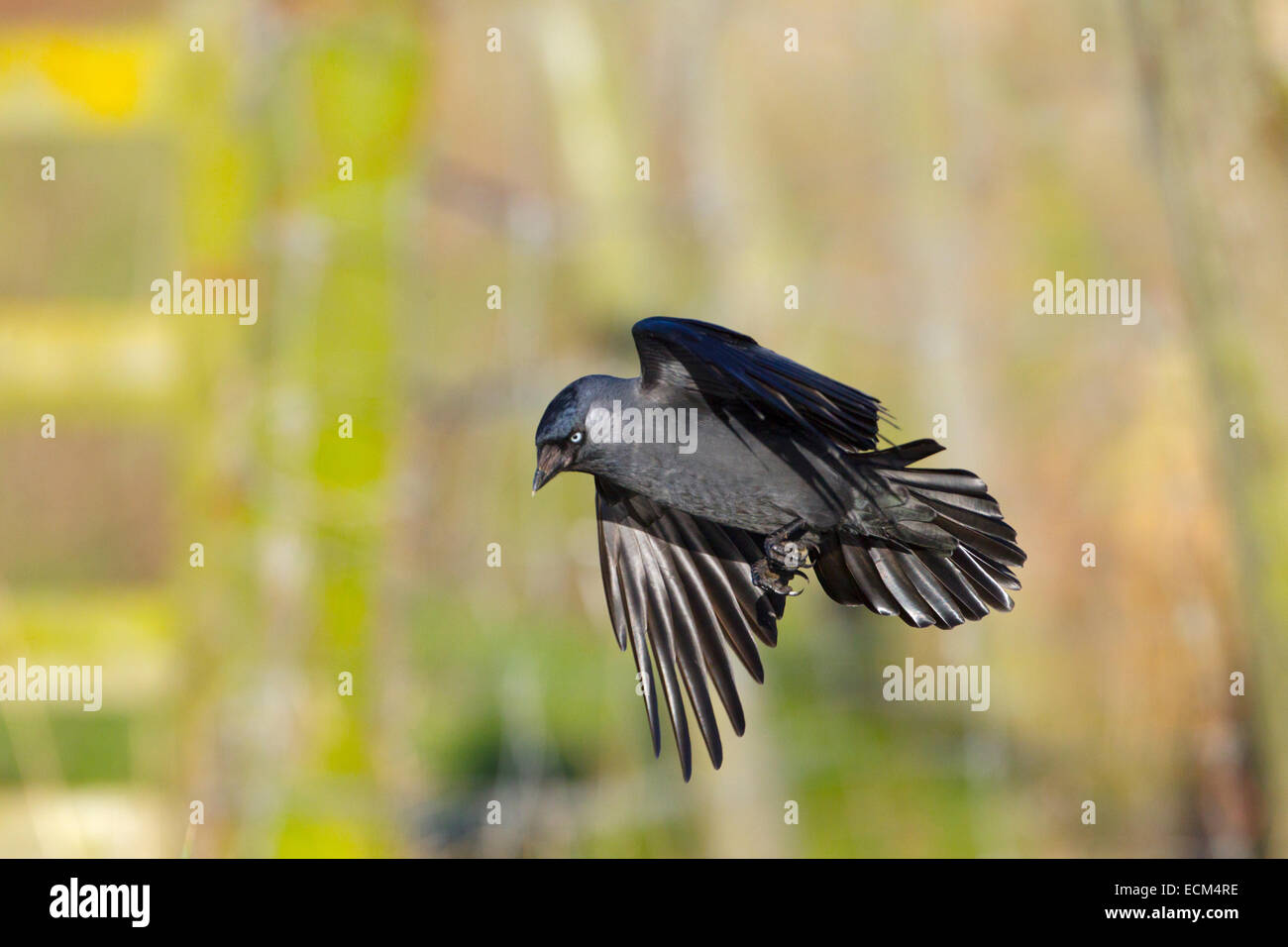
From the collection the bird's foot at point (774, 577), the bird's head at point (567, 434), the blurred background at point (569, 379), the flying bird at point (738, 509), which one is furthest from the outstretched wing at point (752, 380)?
the blurred background at point (569, 379)

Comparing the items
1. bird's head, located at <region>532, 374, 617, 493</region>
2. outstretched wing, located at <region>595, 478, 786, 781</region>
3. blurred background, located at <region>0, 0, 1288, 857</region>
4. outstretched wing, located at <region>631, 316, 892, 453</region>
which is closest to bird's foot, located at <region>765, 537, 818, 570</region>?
outstretched wing, located at <region>595, 478, 786, 781</region>

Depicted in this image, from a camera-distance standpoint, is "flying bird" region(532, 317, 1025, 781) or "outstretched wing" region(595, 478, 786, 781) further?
"outstretched wing" region(595, 478, 786, 781)

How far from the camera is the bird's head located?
2408 millimetres

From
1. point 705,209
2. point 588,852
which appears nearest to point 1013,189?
point 705,209

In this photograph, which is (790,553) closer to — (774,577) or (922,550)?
(774,577)

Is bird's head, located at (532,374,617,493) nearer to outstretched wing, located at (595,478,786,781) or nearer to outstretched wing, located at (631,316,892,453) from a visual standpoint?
outstretched wing, located at (631,316,892,453)

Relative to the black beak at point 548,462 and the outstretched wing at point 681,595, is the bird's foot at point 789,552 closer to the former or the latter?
the outstretched wing at point 681,595

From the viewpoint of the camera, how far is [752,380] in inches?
86.9

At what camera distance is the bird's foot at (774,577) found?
8.71 feet

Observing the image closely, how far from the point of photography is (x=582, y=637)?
7332 mm

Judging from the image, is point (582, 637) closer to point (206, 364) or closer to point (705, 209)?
point (705, 209)

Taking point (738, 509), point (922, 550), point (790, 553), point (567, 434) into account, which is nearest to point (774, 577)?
point (790, 553)

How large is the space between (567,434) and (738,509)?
1.18ft

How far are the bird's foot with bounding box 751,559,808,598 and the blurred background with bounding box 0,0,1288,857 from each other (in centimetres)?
124
